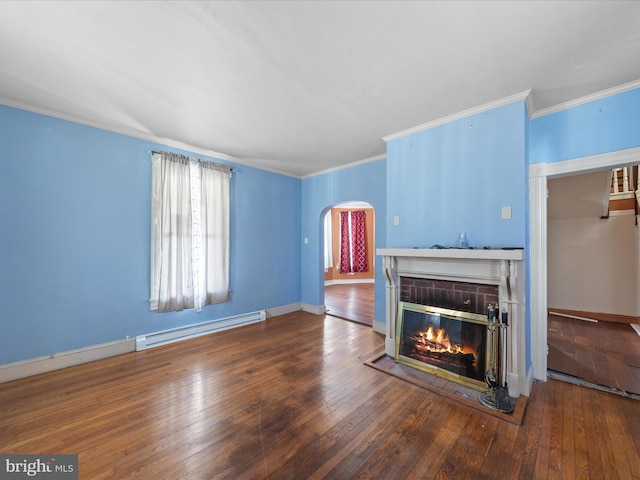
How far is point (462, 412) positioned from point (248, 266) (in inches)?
135

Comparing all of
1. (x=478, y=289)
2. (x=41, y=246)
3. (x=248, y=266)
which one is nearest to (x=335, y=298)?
(x=248, y=266)

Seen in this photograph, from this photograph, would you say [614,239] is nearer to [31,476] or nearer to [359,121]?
[359,121]

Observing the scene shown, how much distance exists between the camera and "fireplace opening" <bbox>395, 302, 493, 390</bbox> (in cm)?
228

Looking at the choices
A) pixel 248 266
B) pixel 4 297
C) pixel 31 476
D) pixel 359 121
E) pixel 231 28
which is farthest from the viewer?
pixel 248 266

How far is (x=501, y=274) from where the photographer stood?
2184mm

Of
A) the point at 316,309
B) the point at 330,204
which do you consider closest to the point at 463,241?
the point at 330,204

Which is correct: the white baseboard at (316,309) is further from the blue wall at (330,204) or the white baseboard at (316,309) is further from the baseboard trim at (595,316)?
the baseboard trim at (595,316)

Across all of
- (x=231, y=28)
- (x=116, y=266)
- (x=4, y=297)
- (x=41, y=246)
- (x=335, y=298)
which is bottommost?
(x=335, y=298)

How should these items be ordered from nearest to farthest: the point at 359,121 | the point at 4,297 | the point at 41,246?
the point at 4,297
the point at 41,246
the point at 359,121

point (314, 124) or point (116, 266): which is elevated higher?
point (314, 124)

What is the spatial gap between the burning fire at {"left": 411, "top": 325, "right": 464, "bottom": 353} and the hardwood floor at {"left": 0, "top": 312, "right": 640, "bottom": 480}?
1.53 feet

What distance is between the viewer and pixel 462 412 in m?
1.97

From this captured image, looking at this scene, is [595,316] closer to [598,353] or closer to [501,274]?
[598,353]

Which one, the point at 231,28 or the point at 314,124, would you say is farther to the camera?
the point at 314,124
